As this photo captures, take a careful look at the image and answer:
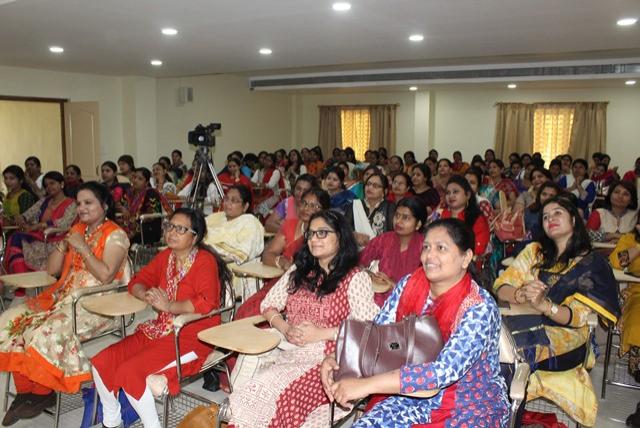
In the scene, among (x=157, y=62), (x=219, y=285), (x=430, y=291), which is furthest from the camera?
(x=157, y=62)

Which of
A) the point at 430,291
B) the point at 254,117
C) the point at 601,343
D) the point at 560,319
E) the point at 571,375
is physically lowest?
the point at 601,343

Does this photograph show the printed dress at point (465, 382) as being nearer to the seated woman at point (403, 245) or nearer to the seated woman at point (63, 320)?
the seated woman at point (403, 245)

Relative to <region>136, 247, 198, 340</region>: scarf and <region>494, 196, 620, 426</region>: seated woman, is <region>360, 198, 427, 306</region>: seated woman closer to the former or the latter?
<region>494, 196, 620, 426</region>: seated woman

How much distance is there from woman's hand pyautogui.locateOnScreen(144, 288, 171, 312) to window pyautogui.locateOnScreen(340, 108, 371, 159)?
10973 millimetres

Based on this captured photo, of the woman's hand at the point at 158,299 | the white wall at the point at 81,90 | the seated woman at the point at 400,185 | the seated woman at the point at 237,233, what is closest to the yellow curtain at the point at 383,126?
the white wall at the point at 81,90

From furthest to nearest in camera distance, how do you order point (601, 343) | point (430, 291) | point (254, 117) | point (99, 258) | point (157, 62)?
point (254, 117) → point (157, 62) → point (601, 343) → point (99, 258) → point (430, 291)

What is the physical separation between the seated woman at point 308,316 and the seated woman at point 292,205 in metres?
1.79

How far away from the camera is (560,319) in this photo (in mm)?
2357

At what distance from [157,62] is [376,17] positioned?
13.0ft

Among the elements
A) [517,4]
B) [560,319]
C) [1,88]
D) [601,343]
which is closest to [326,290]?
[560,319]

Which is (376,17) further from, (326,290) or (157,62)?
(157,62)

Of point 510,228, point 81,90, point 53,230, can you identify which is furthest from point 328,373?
point 81,90

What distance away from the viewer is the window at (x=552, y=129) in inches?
450

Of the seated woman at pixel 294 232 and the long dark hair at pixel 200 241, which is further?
the seated woman at pixel 294 232
